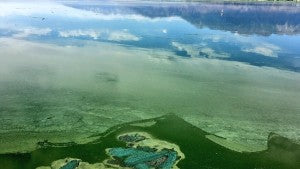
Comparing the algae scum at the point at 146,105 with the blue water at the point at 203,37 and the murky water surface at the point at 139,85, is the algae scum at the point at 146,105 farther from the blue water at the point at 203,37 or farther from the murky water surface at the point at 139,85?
the blue water at the point at 203,37

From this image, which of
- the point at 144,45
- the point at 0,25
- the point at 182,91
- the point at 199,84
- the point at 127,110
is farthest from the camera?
the point at 0,25

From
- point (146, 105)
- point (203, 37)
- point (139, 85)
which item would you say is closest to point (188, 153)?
point (146, 105)

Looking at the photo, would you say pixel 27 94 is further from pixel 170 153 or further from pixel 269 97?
pixel 269 97

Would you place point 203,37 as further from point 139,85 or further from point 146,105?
point 146,105

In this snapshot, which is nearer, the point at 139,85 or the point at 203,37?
the point at 139,85

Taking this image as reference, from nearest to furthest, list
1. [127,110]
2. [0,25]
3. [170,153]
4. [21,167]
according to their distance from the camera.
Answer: [21,167] → [170,153] → [127,110] → [0,25]

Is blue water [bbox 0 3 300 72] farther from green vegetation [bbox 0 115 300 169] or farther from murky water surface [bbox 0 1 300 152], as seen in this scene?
green vegetation [bbox 0 115 300 169]

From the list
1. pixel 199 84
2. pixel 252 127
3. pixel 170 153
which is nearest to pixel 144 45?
pixel 199 84

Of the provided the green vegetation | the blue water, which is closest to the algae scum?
the green vegetation
